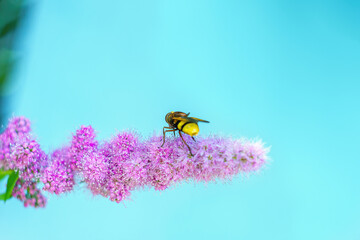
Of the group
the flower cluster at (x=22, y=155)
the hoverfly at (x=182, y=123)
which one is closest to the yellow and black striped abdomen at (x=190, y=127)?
the hoverfly at (x=182, y=123)

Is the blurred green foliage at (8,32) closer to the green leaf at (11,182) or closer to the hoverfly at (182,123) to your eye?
the green leaf at (11,182)

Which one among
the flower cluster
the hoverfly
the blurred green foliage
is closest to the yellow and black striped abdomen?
the hoverfly

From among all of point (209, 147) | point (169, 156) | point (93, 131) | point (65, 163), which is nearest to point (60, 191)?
point (65, 163)

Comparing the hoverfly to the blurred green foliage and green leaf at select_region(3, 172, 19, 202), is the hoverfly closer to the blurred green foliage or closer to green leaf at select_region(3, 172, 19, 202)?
green leaf at select_region(3, 172, 19, 202)

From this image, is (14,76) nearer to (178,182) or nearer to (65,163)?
(65,163)

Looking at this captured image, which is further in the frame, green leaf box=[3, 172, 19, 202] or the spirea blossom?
green leaf box=[3, 172, 19, 202]

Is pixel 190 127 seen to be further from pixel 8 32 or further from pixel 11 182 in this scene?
pixel 8 32
